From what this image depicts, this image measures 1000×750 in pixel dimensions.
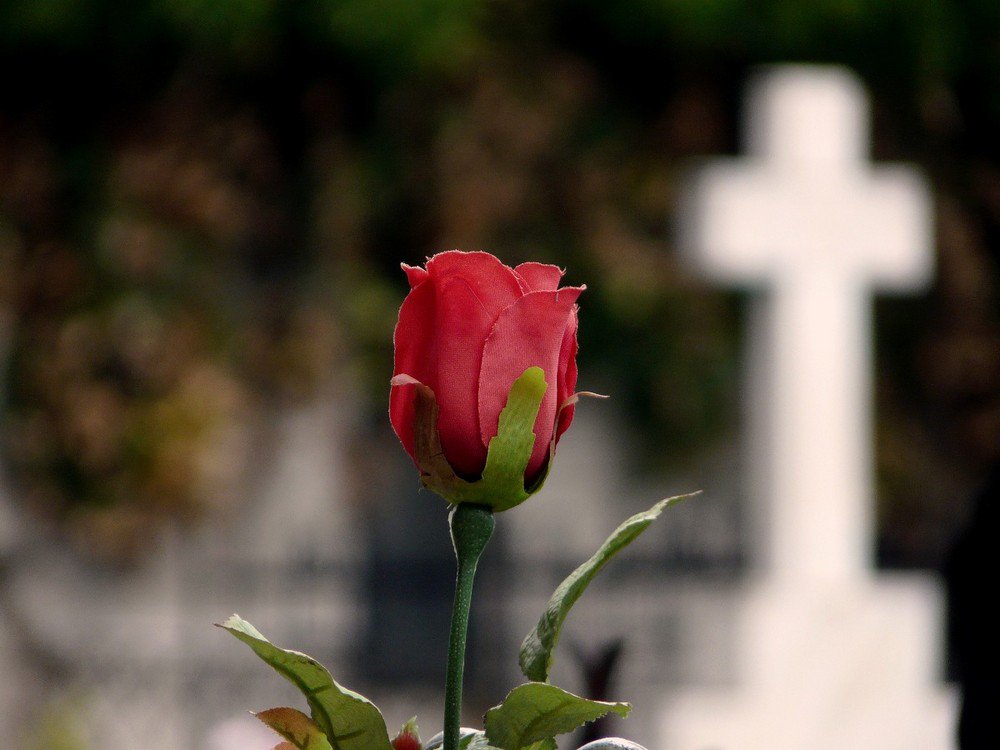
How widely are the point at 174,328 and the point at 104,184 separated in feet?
1.69

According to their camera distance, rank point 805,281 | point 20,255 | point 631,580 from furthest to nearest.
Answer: point 20,255
point 631,580
point 805,281

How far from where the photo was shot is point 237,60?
158 inches

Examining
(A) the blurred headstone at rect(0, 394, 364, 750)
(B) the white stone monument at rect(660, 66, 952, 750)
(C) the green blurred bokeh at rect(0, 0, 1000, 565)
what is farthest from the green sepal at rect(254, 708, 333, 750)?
(C) the green blurred bokeh at rect(0, 0, 1000, 565)

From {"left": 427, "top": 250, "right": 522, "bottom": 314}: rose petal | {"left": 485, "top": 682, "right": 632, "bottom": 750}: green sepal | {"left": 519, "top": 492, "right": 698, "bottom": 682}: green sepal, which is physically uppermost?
{"left": 427, "top": 250, "right": 522, "bottom": 314}: rose petal

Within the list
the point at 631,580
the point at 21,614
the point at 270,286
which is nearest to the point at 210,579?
the point at 21,614

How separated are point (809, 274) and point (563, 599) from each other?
2198mm

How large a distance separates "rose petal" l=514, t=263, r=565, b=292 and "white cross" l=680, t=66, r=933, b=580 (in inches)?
81.7

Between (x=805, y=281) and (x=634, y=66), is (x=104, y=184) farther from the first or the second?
(x=805, y=281)

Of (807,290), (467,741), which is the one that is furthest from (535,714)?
(807,290)

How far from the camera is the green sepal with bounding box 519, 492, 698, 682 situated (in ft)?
1.32

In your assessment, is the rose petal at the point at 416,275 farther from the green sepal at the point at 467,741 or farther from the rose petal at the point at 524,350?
the green sepal at the point at 467,741

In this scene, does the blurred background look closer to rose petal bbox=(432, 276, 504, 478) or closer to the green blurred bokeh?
the green blurred bokeh

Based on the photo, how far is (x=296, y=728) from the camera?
1.37ft

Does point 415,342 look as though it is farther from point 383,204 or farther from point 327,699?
point 383,204
